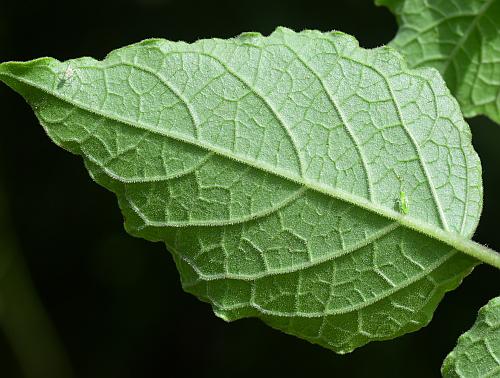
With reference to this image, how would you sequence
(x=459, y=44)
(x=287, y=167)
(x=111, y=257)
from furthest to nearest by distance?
(x=111, y=257)
(x=459, y=44)
(x=287, y=167)

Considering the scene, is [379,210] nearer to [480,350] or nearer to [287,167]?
[287,167]

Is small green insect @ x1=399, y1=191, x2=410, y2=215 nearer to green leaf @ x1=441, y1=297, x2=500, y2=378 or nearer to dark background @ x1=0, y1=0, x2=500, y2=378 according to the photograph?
green leaf @ x1=441, y1=297, x2=500, y2=378

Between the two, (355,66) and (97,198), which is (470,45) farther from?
(97,198)

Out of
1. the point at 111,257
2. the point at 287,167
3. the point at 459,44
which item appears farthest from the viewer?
the point at 111,257

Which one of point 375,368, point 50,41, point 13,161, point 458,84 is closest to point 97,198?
point 13,161

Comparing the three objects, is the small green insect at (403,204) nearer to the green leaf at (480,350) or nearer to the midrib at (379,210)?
the midrib at (379,210)

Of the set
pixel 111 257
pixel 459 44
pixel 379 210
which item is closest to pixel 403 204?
pixel 379 210
